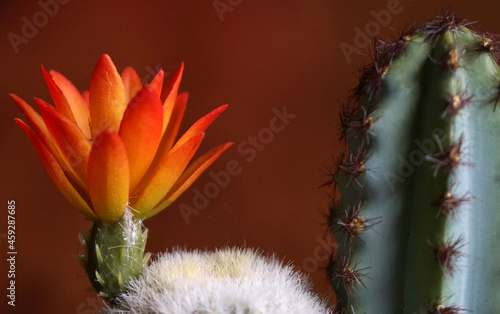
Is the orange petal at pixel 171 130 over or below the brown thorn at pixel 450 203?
below

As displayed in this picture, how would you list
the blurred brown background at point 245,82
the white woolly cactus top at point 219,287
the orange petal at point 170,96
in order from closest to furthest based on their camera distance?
the white woolly cactus top at point 219,287, the orange petal at point 170,96, the blurred brown background at point 245,82

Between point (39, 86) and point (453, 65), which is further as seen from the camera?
point (39, 86)

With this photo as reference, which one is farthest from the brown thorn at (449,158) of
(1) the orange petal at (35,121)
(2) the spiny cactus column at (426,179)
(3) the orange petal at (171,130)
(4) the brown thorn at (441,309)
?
(1) the orange petal at (35,121)

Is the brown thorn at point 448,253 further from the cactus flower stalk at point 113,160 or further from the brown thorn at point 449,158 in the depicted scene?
the cactus flower stalk at point 113,160

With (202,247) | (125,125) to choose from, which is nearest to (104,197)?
(125,125)

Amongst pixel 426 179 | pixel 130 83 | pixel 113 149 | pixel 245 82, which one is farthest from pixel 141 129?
pixel 245 82

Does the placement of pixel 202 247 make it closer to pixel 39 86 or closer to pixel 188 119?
pixel 188 119

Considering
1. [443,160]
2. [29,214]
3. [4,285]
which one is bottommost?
[4,285]
